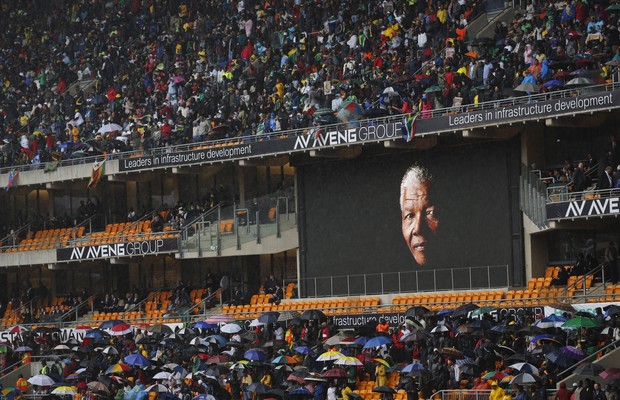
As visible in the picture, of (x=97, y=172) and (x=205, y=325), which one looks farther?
(x=97, y=172)

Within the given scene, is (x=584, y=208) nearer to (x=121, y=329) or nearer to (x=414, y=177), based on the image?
(x=414, y=177)

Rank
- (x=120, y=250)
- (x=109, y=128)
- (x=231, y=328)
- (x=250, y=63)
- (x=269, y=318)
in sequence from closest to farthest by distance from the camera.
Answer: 1. (x=269, y=318)
2. (x=231, y=328)
3. (x=120, y=250)
4. (x=250, y=63)
5. (x=109, y=128)

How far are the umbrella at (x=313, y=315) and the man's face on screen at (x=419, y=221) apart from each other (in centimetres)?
433

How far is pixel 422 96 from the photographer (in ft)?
121

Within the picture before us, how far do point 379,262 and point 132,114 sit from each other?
12097 mm

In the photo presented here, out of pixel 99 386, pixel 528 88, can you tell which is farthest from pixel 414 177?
pixel 99 386

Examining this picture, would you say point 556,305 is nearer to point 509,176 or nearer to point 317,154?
point 509,176

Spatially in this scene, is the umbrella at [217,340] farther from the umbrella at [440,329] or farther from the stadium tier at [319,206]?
the umbrella at [440,329]

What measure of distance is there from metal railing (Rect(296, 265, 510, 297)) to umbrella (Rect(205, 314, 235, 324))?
9.80 ft

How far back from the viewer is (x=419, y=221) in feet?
123

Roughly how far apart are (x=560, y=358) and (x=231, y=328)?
10.9m

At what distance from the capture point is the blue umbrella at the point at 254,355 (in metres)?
31.8

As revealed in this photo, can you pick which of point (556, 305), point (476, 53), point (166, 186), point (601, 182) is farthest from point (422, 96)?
point (166, 186)

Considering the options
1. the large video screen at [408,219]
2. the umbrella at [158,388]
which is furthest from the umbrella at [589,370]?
the umbrella at [158,388]
